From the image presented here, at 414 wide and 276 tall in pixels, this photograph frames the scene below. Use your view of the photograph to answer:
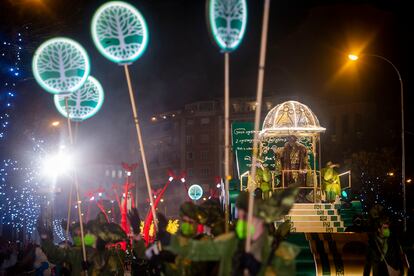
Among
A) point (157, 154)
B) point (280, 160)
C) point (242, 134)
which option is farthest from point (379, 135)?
point (157, 154)

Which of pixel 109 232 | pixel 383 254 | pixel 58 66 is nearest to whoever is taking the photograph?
pixel 58 66

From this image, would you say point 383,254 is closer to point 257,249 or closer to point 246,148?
point 257,249

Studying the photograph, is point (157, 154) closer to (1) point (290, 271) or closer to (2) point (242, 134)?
(2) point (242, 134)

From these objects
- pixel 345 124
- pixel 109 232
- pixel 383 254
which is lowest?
pixel 383 254

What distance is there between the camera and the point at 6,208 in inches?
977

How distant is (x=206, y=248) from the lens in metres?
6.61

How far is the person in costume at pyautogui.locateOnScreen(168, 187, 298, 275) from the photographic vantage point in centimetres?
649

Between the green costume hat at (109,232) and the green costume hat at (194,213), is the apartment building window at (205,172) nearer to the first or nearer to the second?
the green costume hat at (109,232)

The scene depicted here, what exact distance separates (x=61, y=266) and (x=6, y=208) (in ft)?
45.1

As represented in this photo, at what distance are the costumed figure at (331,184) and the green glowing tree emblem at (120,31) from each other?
1165 centimetres

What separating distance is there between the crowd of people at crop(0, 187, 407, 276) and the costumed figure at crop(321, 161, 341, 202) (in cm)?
628

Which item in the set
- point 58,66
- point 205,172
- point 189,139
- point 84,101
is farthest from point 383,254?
point 189,139

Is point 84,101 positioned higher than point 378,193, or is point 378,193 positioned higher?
point 84,101

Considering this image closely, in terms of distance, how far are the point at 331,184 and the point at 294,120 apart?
2868 millimetres
